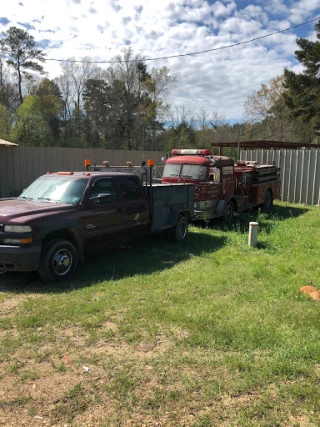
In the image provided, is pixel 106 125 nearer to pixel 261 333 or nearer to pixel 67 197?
pixel 67 197

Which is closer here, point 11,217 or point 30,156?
point 11,217

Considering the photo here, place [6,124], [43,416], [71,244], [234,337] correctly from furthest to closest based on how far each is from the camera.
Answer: [6,124] → [71,244] → [234,337] → [43,416]

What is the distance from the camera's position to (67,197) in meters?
6.24

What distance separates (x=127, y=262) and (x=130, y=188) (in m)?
1.54

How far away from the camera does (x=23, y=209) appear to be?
5.58 m

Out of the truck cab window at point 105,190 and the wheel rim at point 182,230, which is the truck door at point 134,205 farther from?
the wheel rim at point 182,230

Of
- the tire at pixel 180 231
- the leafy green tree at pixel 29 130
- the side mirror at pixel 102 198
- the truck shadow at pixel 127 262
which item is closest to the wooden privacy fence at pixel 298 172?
the truck shadow at pixel 127 262

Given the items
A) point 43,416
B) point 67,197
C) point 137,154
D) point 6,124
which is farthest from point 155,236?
point 6,124

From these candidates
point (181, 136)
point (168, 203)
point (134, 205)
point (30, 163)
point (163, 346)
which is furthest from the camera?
point (181, 136)

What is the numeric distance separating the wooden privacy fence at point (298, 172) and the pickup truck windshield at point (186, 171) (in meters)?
6.89

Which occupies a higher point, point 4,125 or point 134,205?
point 4,125

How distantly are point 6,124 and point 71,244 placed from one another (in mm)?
25908

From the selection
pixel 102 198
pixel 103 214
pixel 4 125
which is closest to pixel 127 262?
pixel 103 214

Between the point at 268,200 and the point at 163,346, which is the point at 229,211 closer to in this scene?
the point at 268,200
